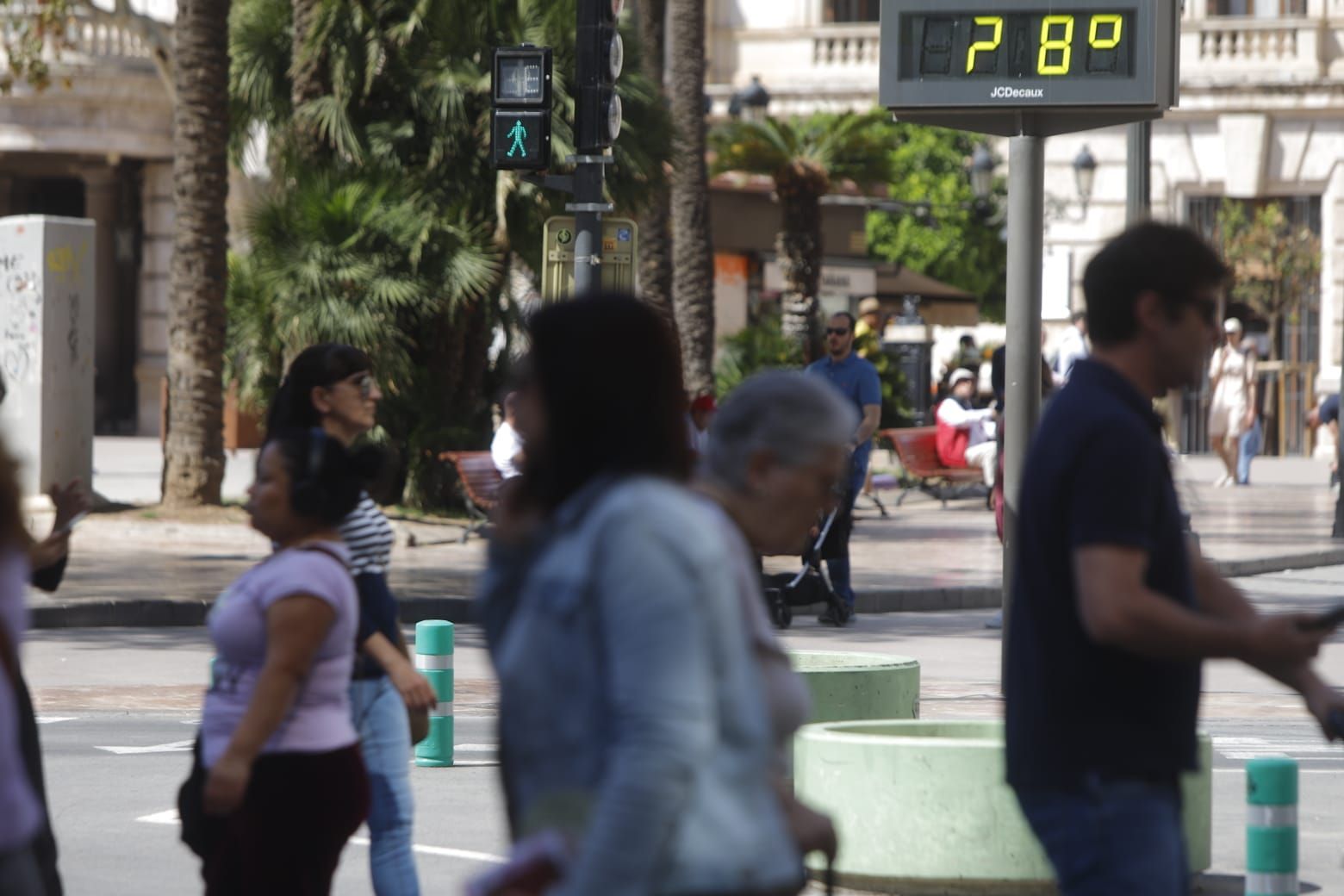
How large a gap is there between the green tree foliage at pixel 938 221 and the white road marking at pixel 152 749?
3301 centimetres

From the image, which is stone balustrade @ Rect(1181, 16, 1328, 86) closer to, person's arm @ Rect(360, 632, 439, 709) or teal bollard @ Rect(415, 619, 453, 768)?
teal bollard @ Rect(415, 619, 453, 768)

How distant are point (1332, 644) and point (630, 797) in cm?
1224

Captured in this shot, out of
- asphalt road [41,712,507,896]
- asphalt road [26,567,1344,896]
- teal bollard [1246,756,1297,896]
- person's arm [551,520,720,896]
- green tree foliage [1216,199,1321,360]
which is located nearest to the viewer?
person's arm [551,520,720,896]

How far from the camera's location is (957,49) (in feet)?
30.2

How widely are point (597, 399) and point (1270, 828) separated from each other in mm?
2946

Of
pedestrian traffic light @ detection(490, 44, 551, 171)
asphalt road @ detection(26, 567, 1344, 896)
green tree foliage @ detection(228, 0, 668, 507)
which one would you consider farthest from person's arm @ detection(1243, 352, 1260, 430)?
pedestrian traffic light @ detection(490, 44, 551, 171)

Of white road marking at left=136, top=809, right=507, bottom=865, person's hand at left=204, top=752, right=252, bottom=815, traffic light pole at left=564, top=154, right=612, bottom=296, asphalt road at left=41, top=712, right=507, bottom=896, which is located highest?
traffic light pole at left=564, top=154, right=612, bottom=296

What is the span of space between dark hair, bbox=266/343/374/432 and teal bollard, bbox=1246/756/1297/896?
7.37 feet

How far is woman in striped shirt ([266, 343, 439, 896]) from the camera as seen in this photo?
543 cm

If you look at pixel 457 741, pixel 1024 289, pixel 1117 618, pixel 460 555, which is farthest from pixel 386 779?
pixel 460 555

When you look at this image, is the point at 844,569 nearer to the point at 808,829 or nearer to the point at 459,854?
the point at 459,854

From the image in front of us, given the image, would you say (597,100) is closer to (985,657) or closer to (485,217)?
(985,657)

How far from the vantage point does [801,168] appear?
1145 inches

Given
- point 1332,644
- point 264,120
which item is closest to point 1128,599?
point 1332,644
